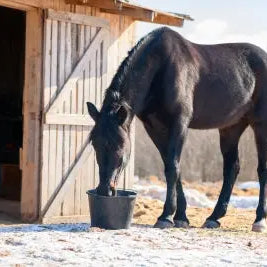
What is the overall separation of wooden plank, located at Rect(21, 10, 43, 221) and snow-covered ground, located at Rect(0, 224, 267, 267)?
4.33 ft

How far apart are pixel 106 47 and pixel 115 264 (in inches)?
185

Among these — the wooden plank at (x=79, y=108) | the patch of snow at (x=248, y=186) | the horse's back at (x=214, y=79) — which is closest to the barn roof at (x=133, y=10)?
the wooden plank at (x=79, y=108)

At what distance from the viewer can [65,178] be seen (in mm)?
9492

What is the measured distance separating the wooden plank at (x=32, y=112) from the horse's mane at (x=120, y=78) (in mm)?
1556

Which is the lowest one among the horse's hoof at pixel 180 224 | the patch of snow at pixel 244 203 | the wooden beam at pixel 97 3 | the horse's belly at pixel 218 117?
the patch of snow at pixel 244 203

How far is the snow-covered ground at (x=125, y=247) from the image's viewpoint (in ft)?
19.9

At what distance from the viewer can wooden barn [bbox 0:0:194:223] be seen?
9156 mm

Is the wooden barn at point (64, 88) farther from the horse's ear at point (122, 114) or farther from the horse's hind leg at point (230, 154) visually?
the horse's ear at point (122, 114)

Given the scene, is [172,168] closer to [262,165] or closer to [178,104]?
[178,104]

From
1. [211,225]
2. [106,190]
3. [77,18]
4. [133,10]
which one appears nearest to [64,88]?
[77,18]

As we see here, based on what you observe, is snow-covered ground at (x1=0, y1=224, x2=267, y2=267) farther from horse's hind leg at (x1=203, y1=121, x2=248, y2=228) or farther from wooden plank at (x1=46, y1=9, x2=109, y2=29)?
wooden plank at (x1=46, y1=9, x2=109, y2=29)

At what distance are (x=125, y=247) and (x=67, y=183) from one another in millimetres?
2942

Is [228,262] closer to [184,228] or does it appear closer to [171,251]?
[171,251]

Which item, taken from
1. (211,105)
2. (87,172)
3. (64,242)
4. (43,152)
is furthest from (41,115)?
(64,242)
